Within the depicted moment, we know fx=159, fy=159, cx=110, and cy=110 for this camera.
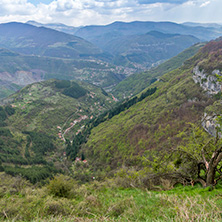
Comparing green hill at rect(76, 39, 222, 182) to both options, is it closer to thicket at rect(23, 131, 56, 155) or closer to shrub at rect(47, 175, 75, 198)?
thicket at rect(23, 131, 56, 155)

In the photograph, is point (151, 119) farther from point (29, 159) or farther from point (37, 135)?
point (37, 135)

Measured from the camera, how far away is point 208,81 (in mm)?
83312

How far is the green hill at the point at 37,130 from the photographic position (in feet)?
260

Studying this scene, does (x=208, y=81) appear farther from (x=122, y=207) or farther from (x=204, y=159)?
(x=122, y=207)

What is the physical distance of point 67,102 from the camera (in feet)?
632

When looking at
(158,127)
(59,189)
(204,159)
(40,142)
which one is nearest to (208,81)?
(158,127)

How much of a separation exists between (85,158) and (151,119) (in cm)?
4268

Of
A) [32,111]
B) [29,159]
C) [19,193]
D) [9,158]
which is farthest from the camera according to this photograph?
[32,111]

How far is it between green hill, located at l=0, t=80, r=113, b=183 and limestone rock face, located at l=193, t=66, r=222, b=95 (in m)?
84.4

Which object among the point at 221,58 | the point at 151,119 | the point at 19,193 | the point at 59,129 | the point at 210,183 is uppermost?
the point at 221,58

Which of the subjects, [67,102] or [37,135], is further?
[67,102]

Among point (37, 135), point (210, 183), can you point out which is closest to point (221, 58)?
point (210, 183)

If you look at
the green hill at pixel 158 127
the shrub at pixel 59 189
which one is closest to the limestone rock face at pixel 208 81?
the green hill at pixel 158 127

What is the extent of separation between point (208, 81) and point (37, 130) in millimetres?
126300
